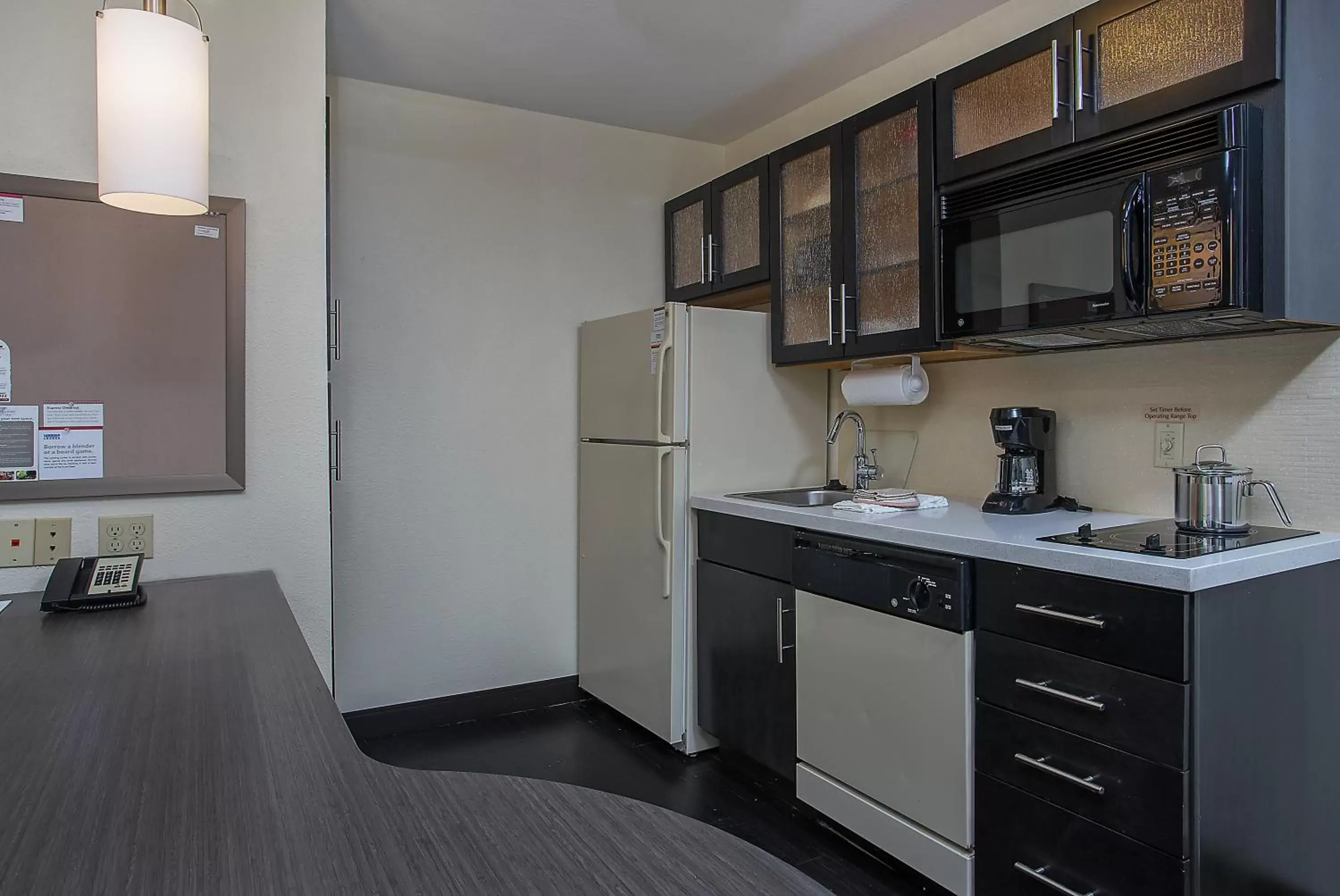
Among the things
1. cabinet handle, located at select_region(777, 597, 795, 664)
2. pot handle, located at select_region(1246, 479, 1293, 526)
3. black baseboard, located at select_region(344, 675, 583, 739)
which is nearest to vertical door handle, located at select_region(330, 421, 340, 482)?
black baseboard, located at select_region(344, 675, 583, 739)

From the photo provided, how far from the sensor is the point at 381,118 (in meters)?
3.04

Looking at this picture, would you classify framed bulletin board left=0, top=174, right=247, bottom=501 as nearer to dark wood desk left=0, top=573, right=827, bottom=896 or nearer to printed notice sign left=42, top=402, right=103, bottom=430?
printed notice sign left=42, top=402, right=103, bottom=430

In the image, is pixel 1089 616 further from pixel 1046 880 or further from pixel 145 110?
pixel 145 110

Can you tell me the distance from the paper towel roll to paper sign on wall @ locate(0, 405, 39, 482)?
2.21 meters

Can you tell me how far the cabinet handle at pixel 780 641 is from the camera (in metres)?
2.43

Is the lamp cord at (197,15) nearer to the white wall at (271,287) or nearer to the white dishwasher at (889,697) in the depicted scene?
the white wall at (271,287)

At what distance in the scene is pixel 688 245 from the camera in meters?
3.44

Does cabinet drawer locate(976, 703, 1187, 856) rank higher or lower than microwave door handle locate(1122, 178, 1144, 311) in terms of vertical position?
lower

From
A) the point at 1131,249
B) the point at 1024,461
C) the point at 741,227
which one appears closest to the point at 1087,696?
the point at 1024,461

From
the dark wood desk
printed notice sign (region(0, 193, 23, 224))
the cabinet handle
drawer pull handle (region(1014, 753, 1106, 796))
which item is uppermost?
printed notice sign (region(0, 193, 23, 224))

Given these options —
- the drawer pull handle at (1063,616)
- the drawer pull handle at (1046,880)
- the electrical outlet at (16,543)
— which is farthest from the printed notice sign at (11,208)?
the drawer pull handle at (1046,880)

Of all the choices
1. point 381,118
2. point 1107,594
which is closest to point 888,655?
point 1107,594

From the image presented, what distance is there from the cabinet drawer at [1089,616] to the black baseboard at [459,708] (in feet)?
6.58

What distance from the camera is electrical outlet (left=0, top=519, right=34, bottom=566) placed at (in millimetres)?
1755
